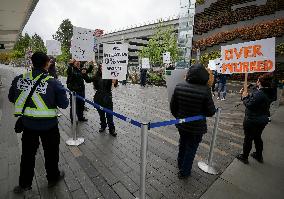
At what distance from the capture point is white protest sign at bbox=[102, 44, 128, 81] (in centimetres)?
488

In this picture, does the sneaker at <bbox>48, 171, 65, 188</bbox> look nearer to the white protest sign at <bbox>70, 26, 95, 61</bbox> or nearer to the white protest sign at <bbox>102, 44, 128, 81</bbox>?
the white protest sign at <bbox>102, 44, 128, 81</bbox>

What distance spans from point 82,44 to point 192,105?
12.3ft

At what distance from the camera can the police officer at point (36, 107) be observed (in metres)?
3.00

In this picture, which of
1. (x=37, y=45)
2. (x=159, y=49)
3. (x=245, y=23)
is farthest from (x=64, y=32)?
(x=245, y=23)

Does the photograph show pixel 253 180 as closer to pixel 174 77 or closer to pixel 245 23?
pixel 174 77

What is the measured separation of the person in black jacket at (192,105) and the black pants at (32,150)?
80.2 inches

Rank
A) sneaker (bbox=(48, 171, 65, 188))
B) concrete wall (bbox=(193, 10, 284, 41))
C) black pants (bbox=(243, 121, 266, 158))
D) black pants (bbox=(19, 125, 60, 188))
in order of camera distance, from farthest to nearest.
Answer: concrete wall (bbox=(193, 10, 284, 41)) < black pants (bbox=(243, 121, 266, 158)) < sneaker (bbox=(48, 171, 65, 188)) < black pants (bbox=(19, 125, 60, 188))

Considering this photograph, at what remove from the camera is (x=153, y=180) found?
3748 millimetres

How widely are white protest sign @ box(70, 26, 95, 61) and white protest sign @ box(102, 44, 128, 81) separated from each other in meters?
1.13

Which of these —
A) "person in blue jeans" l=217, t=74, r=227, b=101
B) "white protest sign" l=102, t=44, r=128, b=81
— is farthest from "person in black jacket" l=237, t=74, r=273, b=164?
"person in blue jeans" l=217, t=74, r=227, b=101

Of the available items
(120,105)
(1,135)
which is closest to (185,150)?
(1,135)

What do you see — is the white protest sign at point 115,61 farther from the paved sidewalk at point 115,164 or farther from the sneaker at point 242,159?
the sneaker at point 242,159

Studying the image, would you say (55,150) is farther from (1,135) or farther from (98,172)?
(1,135)

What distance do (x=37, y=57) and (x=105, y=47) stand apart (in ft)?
6.94
